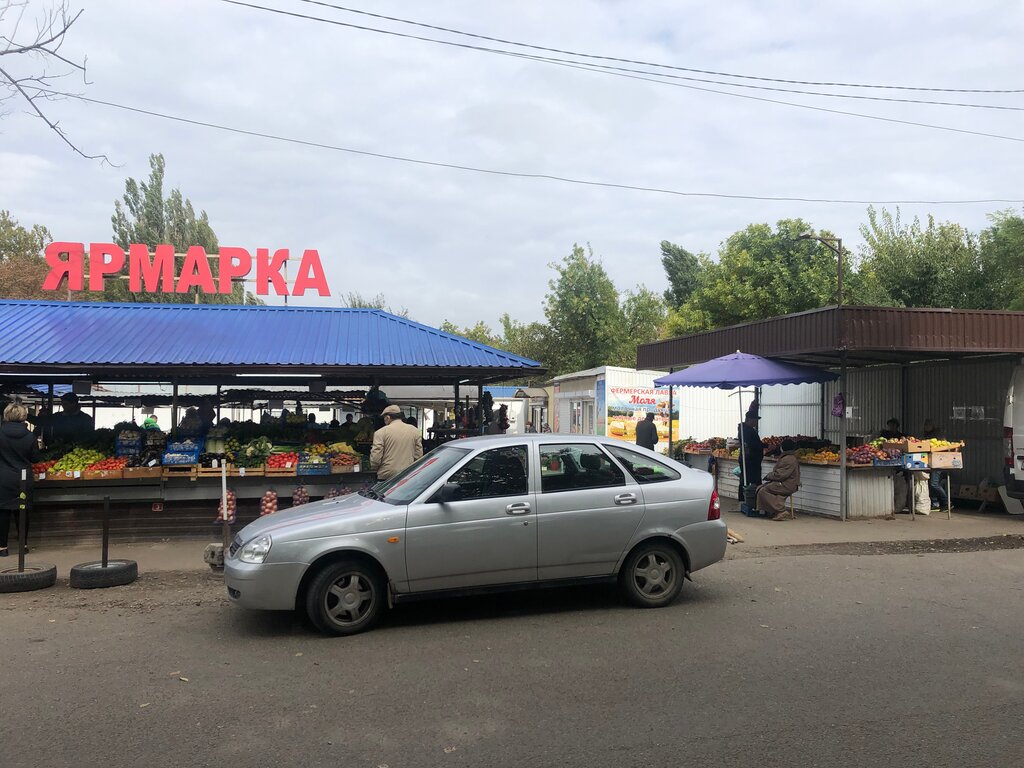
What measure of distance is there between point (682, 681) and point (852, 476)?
28.9 feet

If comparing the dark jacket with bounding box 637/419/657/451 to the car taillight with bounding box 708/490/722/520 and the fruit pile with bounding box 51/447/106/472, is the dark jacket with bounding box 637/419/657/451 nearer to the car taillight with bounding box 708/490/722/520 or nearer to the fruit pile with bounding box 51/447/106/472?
the car taillight with bounding box 708/490/722/520

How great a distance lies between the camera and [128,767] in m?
3.88

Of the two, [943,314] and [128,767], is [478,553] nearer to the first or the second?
[128,767]

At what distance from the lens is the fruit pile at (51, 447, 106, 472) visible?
10.3 m

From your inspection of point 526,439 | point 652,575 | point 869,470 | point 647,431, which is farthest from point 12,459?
point 869,470

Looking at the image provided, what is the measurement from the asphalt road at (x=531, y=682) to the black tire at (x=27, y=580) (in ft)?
0.65

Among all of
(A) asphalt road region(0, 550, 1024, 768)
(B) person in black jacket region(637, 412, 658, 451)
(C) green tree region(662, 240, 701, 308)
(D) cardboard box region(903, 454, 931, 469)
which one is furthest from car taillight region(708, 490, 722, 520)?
(C) green tree region(662, 240, 701, 308)

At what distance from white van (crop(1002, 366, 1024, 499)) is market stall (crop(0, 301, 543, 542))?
766cm

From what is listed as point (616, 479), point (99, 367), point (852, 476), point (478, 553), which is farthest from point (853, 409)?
point (99, 367)

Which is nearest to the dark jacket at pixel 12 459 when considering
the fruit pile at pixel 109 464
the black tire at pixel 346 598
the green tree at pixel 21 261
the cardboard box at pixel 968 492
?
the fruit pile at pixel 109 464

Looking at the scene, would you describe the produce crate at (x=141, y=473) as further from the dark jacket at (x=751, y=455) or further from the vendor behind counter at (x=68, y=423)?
the dark jacket at (x=751, y=455)

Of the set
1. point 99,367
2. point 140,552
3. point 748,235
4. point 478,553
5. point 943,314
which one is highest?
point 748,235

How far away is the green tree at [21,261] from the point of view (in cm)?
3103

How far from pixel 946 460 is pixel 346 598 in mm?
10914
